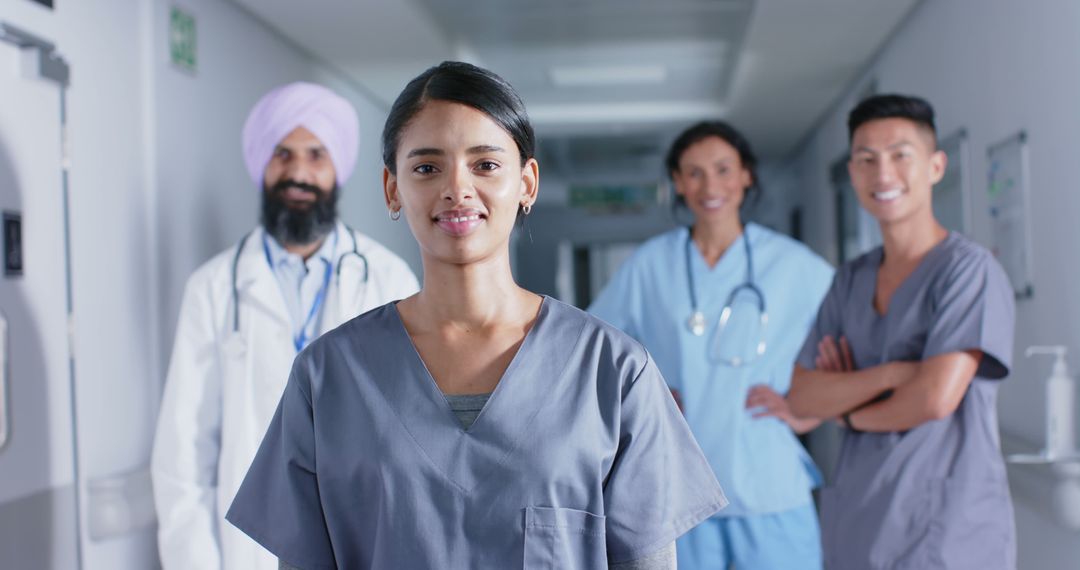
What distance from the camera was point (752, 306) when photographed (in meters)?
2.39

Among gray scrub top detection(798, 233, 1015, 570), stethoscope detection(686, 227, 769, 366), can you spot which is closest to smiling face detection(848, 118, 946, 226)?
gray scrub top detection(798, 233, 1015, 570)

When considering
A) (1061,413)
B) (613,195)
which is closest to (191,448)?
(1061,413)

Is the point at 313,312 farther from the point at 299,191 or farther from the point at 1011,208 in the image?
the point at 1011,208

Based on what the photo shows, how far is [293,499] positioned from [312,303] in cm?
90

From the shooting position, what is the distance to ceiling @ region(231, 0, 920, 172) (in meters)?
3.79

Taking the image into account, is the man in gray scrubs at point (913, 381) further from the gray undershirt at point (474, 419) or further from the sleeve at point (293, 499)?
the sleeve at point (293, 499)

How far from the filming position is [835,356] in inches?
80.4

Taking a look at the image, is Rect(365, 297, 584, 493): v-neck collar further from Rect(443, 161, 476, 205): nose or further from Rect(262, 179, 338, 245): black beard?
Rect(262, 179, 338, 245): black beard

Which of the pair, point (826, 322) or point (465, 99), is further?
point (826, 322)

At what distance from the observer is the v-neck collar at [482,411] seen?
1092 millimetres

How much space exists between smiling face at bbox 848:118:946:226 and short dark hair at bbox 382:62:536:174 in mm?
978

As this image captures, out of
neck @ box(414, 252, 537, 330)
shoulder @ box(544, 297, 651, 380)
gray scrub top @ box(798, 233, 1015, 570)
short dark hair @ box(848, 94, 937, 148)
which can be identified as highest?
short dark hair @ box(848, 94, 937, 148)

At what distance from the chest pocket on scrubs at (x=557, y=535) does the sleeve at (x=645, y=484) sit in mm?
37

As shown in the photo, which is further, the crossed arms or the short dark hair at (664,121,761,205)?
the short dark hair at (664,121,761,205)
